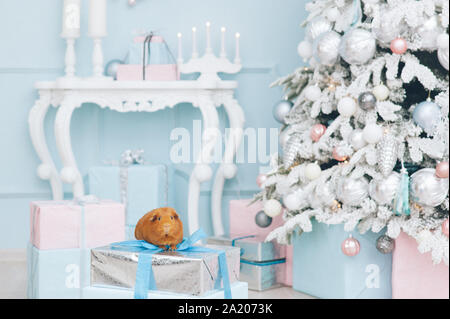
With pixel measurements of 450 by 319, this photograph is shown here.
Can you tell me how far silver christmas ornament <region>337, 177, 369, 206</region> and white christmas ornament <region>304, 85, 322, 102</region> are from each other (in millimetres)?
325

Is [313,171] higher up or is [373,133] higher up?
[373,133]

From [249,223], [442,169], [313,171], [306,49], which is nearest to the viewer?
[442,169]

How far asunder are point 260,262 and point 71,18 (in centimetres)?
145

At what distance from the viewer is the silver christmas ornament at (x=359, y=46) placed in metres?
1.93

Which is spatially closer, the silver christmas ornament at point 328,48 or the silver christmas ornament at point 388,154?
Answer: the silver christmas ornament at point 388,154

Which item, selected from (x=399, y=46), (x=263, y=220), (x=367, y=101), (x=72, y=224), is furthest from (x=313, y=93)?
(x=72, y=224)

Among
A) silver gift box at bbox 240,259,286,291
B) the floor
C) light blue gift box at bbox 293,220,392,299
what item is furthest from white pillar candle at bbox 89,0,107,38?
light blue gift box at bbox 293,220,392,299

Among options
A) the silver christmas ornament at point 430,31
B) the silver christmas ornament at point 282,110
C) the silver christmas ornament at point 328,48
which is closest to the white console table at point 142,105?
the silver christmas ornament at point 282,110

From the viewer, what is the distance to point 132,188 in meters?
2.75

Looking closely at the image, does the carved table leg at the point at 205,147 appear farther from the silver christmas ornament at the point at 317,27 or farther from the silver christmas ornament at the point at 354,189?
the silver christmas ornament at the point at 354,189

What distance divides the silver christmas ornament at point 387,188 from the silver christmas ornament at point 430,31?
38 cm

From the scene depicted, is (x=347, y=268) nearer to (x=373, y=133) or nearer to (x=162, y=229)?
(x=373, y=133)

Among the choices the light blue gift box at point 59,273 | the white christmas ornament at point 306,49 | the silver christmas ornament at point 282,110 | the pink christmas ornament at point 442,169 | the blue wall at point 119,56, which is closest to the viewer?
the pink christmas ornament at point 442,169
